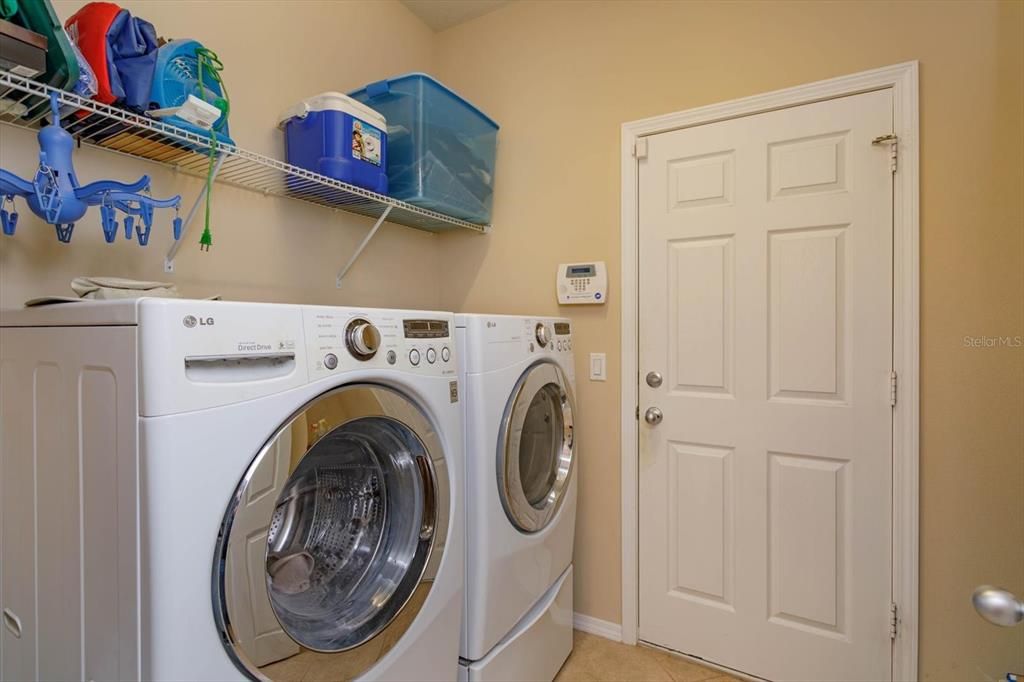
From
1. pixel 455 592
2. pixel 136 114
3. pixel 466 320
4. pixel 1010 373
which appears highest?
pixel 136 114

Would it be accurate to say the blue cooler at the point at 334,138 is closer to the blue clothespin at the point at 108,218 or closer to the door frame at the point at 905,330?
the blue clothespin at the point at 108,218

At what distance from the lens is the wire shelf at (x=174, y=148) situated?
1.03 meters

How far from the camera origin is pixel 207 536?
758mm

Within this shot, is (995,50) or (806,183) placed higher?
(995,50)

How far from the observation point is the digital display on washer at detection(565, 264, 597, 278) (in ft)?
6.79

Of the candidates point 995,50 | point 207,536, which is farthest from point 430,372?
point 995,50

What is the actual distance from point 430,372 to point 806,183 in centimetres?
143

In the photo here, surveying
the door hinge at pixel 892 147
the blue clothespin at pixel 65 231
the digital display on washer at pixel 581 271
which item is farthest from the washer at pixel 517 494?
the door hinge at pixel 892 147

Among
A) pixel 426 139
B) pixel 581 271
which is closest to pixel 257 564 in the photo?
pixel 426 139

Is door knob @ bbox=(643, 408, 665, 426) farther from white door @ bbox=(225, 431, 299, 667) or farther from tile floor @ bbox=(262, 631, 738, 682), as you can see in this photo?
white door @ bbox=(225, 431, 299, 667)

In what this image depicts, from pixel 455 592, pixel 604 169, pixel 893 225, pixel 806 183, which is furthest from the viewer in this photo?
pixel 604 169

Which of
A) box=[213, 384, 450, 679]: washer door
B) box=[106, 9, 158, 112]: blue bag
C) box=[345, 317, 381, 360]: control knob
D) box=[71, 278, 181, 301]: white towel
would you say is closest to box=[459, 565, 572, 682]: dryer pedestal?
box=[213, 384, 450, 679]: washer door

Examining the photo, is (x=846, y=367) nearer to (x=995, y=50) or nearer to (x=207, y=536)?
(x=995, y=50)

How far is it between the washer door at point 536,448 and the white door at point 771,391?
14.7 inches
